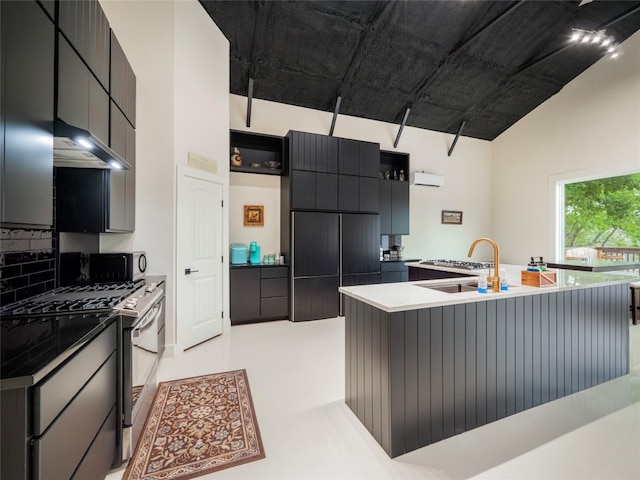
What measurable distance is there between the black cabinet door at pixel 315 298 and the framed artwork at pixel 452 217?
10.9 ft

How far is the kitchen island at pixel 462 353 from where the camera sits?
66.6 inches

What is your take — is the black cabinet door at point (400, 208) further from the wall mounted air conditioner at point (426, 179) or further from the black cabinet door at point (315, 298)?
the black cabinet door at point (315, 298)

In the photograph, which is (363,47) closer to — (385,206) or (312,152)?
(312,152)

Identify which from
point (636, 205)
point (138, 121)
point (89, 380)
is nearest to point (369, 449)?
point (89, 380)

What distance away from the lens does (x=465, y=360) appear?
1.85 m

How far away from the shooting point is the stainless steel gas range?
1.25m

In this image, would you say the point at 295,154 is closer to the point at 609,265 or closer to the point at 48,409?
the point at 48,409

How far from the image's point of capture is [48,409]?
1.00 metres

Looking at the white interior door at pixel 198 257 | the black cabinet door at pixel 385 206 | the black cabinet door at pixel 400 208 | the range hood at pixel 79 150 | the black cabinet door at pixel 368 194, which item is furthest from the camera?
the black cabinet door at pixel 400 208

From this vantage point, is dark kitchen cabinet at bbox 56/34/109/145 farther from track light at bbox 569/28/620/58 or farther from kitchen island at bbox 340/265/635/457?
track light at bbox 569/28/620/58

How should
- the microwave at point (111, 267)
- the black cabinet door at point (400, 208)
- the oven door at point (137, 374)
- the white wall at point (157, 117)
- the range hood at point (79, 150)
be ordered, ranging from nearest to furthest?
1. the range hood at point (79, 150)
2. the oven door at point (137, 374)
3. the microwave at point (111, 267)
4. the white wall at point (157, 117)
5. the black cabinet door at point (400, 208)

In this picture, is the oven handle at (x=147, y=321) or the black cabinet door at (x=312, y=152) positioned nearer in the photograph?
the oven handle at (x=147, y=321)

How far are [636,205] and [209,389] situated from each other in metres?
7.30

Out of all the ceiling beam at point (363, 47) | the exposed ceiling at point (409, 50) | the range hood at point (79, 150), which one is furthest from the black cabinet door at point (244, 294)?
the ceiling beam at point (363, 47)
